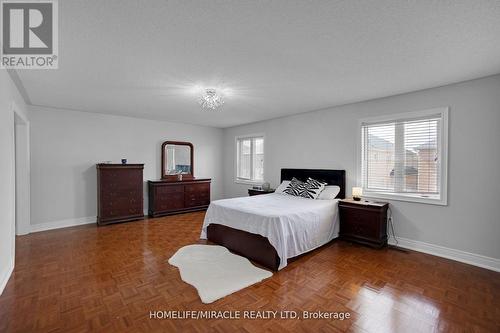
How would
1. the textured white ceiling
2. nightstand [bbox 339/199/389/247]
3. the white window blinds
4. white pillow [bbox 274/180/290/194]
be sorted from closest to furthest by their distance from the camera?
1. the textured white ceiling
2. the white window blinds
3. nightstand [bbox 339/199/389/247]
4. white pillow [bbox 274/180/290/194]

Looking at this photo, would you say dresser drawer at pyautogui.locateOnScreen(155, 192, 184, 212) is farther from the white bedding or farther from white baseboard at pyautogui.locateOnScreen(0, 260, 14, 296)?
white baseboard at pyautogui.locateOnScreen(0, 260, 14, 296)

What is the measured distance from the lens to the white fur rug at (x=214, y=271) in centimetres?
237

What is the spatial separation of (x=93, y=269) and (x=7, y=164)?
4.95 feet

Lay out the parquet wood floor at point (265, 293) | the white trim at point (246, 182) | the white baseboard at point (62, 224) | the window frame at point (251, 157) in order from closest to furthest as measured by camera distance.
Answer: the parquet wood floor at point (265, 293) → the white baseboard at point (62, 224) → the window frame at point (251, 157) → the white trim at point (246, 182)

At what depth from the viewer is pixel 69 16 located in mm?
1738

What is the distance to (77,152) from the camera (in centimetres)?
479

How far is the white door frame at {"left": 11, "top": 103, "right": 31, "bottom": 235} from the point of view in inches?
159

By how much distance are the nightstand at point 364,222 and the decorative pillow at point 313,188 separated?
1.50 ft

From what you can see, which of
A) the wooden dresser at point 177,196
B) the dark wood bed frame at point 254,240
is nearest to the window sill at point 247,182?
the wooden dresser at point 177,196

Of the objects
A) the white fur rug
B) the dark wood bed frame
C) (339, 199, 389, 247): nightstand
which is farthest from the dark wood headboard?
the white fur rug

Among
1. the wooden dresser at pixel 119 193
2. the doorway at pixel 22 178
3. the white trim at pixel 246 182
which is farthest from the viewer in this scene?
the white trim at pixel 246 182

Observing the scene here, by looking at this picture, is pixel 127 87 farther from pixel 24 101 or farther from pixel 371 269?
pixel 371 269

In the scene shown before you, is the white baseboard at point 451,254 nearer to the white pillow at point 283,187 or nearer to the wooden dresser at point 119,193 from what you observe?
the white pillow at point 283,187

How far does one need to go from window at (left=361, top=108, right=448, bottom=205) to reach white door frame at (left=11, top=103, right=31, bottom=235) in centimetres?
590
